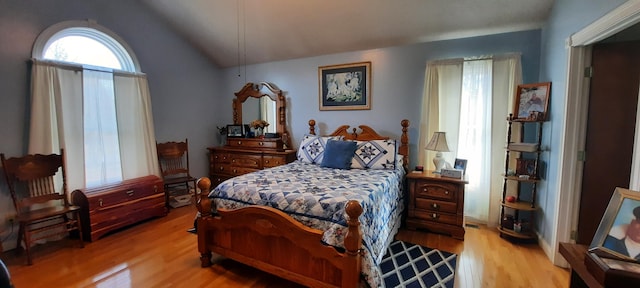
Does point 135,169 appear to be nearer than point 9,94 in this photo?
No

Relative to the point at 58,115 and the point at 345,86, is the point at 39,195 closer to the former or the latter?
the point at 58,115

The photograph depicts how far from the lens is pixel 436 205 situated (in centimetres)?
287

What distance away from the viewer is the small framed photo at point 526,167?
8.74 ft

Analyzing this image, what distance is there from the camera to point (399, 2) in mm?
2775

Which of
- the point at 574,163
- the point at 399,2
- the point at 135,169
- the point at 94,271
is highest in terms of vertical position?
the point at 399,2

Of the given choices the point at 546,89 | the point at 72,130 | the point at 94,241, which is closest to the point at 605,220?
the point at 546,89

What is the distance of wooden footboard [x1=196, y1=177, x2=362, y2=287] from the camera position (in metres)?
1.65

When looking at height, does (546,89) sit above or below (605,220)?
above

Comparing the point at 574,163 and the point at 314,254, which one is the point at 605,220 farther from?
the point at 314,254

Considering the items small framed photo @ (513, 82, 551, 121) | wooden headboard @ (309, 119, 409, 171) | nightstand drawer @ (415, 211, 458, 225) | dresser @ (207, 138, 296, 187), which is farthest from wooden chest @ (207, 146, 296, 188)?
small framed photo @ (513, 82, 551, 121)

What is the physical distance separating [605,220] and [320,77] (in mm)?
3303

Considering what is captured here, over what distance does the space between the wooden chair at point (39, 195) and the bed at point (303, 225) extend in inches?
59.5

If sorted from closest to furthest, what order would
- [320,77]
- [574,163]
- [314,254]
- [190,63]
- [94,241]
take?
[314,254] → [574,163] → [94,241] → [320,77] → [190,63]

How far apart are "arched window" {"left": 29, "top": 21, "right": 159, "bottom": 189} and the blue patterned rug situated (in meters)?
3.32
